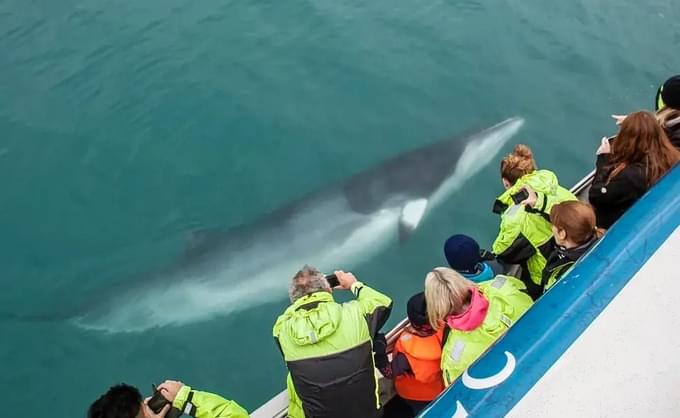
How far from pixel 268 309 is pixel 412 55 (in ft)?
21.7

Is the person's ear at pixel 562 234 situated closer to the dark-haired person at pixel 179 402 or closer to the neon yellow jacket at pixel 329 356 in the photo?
the neon yellow jacket at pixel 329 356

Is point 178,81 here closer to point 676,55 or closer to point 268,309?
point 268,309

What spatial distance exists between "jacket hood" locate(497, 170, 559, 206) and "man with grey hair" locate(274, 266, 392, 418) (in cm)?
194

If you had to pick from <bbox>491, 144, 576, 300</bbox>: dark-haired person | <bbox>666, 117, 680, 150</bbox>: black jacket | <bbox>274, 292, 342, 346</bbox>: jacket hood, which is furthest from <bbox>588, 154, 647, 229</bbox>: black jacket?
<bbox>274, 292, 342, 346</bbox>: jacket hood

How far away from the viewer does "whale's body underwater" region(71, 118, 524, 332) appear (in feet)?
25.2

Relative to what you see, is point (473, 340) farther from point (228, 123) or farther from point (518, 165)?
point (228, 123)

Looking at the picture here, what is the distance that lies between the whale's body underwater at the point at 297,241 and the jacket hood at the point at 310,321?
4.03 m

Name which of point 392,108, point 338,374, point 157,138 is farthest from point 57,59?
point 338,374

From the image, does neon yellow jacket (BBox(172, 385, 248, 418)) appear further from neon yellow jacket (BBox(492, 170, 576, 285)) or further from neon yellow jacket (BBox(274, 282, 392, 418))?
neon yellow jacket (BBox(492, 170, 576, 285))

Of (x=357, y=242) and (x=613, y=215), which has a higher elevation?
(x=613, y=215)

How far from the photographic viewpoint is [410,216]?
29.4ft

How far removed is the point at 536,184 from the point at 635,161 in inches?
32.3

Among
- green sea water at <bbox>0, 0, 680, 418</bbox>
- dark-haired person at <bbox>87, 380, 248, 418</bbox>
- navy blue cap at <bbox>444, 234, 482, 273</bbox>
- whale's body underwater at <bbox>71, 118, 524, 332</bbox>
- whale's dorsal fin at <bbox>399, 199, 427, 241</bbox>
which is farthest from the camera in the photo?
whale's dorsal fin at <bbox>399, 199, 427, 241</bbox>

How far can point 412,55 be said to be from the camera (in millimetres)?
12008
